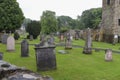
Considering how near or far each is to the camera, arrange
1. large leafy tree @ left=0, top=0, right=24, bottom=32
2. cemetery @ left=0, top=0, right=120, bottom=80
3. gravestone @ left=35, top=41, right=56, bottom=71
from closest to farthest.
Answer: cemetery @ left=0, top=0, right=120, bottom=80 → gravestone @ left=35, top=41, right=56, bottom=71 → large leafy tree @ left=0, top=0, right=24, bottom=32

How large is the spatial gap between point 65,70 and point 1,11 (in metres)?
29.9

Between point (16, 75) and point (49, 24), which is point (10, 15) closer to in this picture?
point (16, 75)

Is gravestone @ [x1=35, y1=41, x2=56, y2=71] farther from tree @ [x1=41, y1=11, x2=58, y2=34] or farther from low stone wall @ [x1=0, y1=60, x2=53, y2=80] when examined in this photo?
tree @ [x1=41, y1=11, x2=58, y2=34]

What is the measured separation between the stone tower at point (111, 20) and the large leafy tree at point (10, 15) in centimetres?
1509

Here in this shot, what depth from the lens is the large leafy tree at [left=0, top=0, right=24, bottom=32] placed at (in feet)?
139

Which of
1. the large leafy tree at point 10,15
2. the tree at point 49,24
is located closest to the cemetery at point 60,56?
the large leafy tree at point 10,15

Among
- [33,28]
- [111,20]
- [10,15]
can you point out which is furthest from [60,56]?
[33,28]

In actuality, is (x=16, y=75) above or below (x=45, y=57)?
above

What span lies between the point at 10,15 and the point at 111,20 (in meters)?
17.1

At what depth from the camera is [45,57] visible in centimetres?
1511

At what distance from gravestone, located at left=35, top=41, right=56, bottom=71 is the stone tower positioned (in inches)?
1128

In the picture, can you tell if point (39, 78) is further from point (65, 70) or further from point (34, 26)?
point (34, 26)

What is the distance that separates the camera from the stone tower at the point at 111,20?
43750 mm

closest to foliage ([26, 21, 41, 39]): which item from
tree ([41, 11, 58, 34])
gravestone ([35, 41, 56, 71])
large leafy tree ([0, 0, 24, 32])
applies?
large leafy tree ([0, 0, 24, 32])
